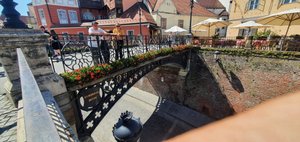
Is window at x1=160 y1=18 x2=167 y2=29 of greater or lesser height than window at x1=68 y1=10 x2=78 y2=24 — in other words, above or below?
below

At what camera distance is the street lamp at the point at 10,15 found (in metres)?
2.25

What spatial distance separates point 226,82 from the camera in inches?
355

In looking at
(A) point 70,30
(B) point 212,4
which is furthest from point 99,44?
(B) point 212,4

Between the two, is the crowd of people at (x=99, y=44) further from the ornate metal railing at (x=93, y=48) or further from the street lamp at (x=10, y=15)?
the street lamp at (x=10, y=15)

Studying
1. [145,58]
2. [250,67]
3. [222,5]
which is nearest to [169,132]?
[145,58]

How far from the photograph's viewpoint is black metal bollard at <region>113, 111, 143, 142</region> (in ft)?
5.91

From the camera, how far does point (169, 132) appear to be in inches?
352

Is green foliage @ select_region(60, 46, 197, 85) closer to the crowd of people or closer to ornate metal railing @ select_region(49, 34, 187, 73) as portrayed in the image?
ornate metal railing @ select_region(49, 34, 187, 73)

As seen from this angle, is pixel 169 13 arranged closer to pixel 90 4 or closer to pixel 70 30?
pixel 90 4

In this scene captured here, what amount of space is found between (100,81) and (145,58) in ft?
7.27

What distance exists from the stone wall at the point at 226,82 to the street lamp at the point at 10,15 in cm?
922

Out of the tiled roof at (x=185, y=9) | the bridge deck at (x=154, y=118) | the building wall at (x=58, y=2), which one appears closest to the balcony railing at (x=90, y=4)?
the building wall at (x=58, y=2)

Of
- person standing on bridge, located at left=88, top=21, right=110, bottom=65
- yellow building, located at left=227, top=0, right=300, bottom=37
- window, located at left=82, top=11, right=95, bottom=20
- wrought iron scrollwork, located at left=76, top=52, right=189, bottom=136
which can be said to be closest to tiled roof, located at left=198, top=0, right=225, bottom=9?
yellow building, located at left=227, top=0, right=300, bottom=37

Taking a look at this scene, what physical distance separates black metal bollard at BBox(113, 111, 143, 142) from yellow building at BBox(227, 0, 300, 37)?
1641 centimetres
